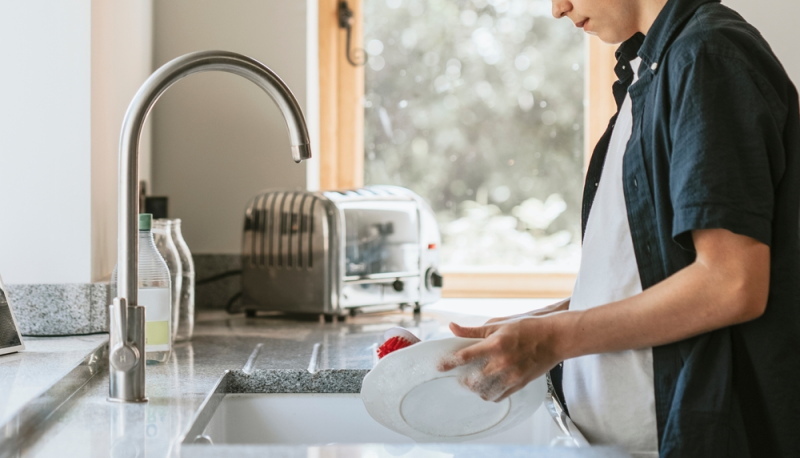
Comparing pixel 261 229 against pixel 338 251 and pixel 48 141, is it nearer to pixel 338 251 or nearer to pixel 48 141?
pixel 338 251

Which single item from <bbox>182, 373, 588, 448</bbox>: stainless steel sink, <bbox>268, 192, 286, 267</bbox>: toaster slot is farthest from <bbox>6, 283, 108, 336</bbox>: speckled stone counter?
<bbox>268, 192, 286, 267</bbox>: toaster slot

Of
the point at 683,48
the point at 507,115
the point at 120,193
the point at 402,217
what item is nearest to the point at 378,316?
the point at 402,217

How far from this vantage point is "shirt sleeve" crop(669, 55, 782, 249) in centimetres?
69

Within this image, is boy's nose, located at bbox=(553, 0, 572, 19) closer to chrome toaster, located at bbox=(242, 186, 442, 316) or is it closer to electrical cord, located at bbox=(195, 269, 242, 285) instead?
chrome toaster, located at bbox=(242, 186, 442, 316)

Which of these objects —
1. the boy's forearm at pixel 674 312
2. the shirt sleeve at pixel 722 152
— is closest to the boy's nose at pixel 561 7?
the shirt sleeve at pixel 722 152

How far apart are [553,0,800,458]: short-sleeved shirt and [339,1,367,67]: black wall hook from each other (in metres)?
1.23

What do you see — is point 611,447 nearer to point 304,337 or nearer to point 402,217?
point 304,337

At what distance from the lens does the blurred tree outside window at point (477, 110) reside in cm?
197

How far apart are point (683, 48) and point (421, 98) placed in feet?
4.13

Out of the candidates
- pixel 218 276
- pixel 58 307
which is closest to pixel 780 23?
pixel 218 276

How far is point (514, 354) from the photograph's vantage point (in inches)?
29.9

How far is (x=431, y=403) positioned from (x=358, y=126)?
1194 mm

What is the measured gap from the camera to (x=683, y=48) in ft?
2.48

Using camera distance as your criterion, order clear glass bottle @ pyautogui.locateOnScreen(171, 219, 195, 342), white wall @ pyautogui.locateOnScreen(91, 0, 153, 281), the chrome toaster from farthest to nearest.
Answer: the chrome toaster
clear glass bottle @ pyautogui.locateOnScreen(171, 219, 195, 342)
white wall @ pyautogui.locateOnScreen(91, 0, 153, 281)
